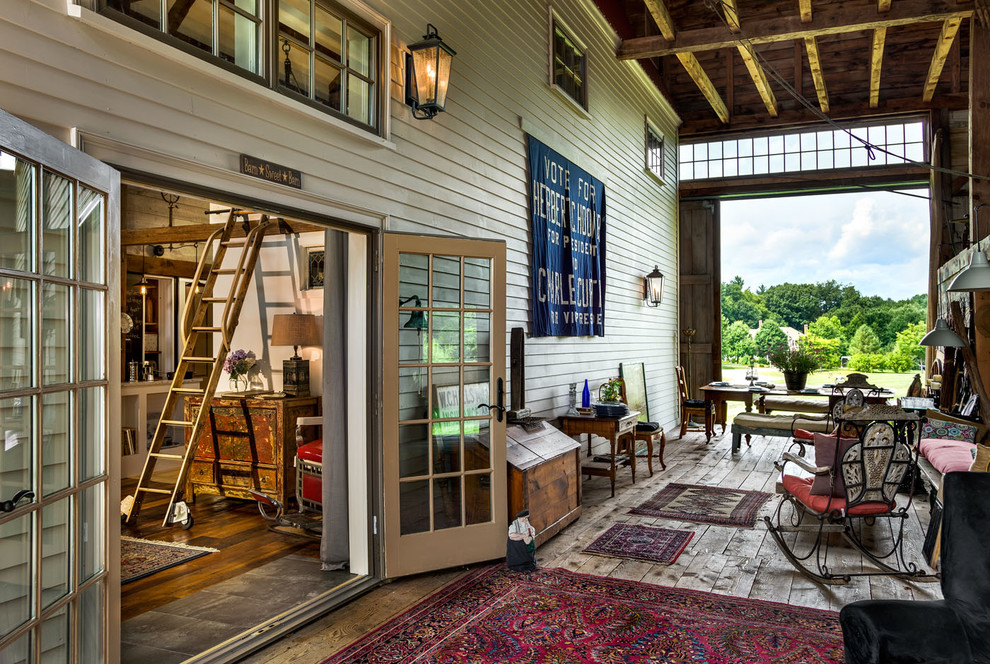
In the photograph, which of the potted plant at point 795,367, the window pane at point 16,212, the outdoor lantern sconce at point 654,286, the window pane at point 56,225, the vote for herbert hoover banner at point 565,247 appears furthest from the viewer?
the outdoor lantern sconce at point 654,286

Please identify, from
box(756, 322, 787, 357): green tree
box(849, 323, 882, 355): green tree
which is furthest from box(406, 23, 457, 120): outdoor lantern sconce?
box(849, 323, 882, 355): green tree

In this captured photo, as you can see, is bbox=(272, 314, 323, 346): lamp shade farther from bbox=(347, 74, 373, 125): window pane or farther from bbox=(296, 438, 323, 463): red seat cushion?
bbox=(347, 74, 373, 125): window pane

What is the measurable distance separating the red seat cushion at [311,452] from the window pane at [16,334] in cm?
329

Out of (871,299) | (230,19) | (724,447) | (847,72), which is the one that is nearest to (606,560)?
(230,19)

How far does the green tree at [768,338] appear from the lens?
18.7 metres

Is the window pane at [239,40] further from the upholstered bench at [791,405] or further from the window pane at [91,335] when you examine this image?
the upholstered bench at [791,405]

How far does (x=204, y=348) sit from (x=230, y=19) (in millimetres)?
5883

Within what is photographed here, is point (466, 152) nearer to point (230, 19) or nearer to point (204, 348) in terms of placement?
point (230, 19)

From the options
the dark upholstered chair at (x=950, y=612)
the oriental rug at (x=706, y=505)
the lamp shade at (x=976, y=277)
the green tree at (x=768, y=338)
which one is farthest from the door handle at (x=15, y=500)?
the green tree at (x=768, y=338)

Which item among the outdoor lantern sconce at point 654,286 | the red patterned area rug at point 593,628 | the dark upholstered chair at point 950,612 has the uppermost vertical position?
the outdoor lantern sconce at point 654,286

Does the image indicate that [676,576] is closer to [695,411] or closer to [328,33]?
[328,33]

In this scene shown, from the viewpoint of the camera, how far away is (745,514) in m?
6.09

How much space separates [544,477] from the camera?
17.2 feet

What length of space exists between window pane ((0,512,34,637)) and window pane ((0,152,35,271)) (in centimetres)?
79
